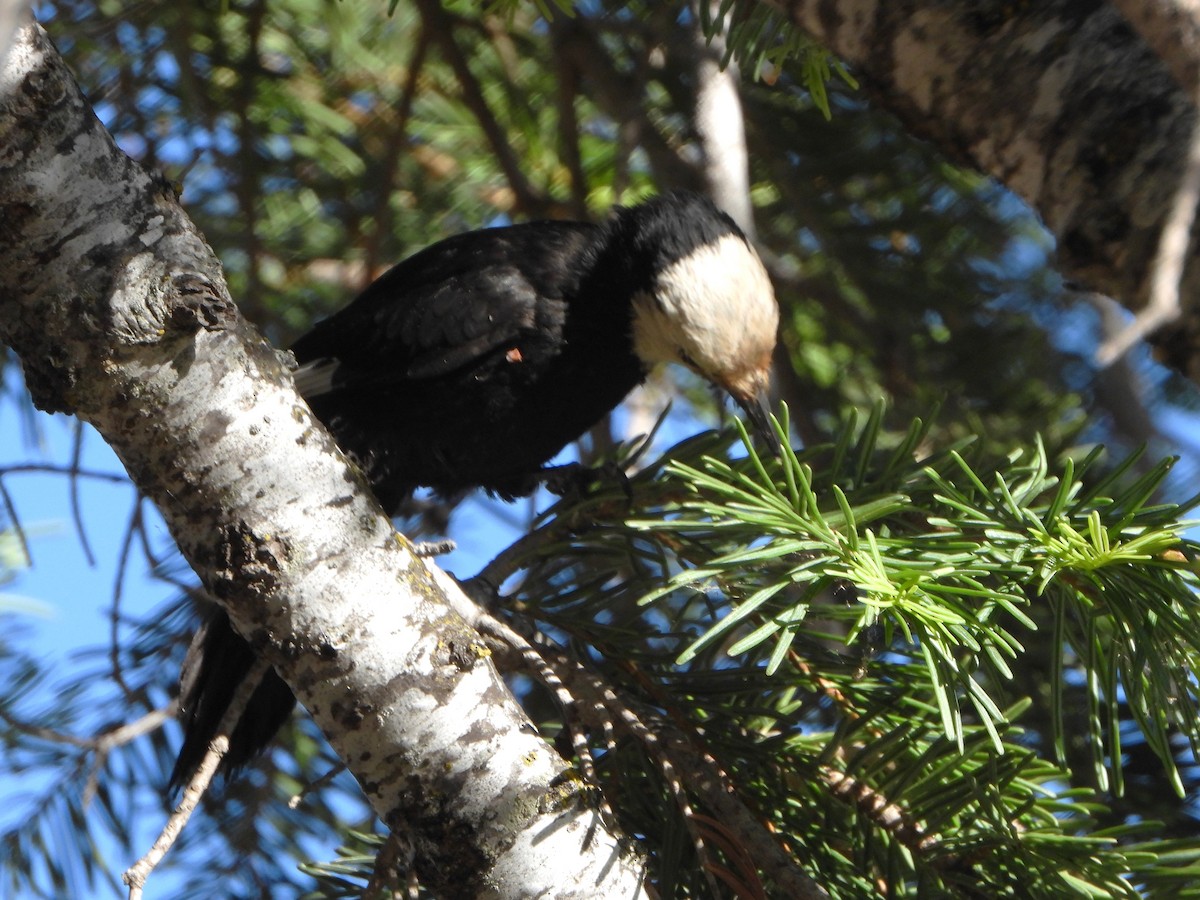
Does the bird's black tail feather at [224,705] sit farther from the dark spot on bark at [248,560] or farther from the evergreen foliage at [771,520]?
the dark spot on bark at [248,560]

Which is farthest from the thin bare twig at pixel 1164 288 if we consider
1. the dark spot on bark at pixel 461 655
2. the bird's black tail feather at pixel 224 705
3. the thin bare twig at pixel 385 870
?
the bird's black tail feather at pixel 224 705

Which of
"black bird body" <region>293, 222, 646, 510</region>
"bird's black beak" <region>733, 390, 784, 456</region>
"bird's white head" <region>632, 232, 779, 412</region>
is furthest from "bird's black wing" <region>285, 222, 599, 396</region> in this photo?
"bird's black beak" <region>733, 390, 784, 456</region>

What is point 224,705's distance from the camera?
173 centimetres

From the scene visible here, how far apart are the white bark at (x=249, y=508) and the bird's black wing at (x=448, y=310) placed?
0.90 m

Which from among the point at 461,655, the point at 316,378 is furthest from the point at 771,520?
the point at 316,378

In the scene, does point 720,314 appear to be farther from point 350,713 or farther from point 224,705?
point 350,713

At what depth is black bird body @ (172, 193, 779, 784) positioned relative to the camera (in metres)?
1.92

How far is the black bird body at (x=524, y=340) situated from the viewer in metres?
1.92

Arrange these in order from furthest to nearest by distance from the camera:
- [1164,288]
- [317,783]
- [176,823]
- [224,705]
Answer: [224,705], [317,783], [176,823], [1164,288]

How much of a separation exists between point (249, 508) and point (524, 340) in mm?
996

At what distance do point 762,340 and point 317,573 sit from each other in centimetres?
104

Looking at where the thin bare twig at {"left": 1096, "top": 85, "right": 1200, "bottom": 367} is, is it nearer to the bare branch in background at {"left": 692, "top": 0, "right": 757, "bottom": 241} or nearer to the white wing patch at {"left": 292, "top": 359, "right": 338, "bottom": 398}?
the bare branch in background at {"left": 692, "top": 0, "right": 757, "bottom": 241}

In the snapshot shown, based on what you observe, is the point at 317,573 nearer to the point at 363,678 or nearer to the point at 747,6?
the point at 363,678

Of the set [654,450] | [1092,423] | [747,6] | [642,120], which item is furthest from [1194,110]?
[654,450]
